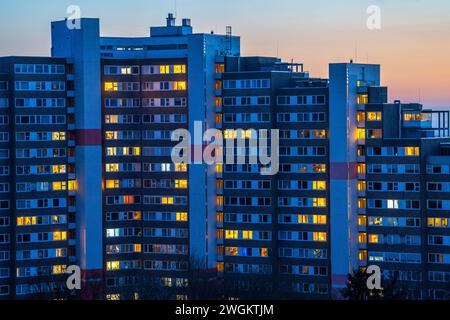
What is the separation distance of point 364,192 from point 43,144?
29.3 m

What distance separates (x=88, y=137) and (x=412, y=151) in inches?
1155

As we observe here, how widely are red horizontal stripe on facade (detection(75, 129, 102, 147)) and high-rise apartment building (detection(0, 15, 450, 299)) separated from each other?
0.37ft

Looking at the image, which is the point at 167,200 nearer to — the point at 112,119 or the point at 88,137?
the point at 112,119

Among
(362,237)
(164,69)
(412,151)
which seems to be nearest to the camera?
(412,151)

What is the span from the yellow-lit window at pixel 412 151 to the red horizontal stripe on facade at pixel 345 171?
487 centimetres

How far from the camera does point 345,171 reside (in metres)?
95.2

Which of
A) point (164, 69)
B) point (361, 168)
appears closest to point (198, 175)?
point (164, 69)

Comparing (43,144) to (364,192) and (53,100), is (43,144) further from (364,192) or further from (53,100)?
(364,192)

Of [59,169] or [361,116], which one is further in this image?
[59,169]

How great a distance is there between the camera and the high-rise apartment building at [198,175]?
94875 mm

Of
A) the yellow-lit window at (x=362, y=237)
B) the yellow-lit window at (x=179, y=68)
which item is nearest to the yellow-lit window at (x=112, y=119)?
the yellow-lit window at (x=179, y=68)

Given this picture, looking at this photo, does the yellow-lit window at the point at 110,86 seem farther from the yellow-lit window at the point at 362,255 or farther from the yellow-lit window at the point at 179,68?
the yellow-lit window at the point at 362,255
